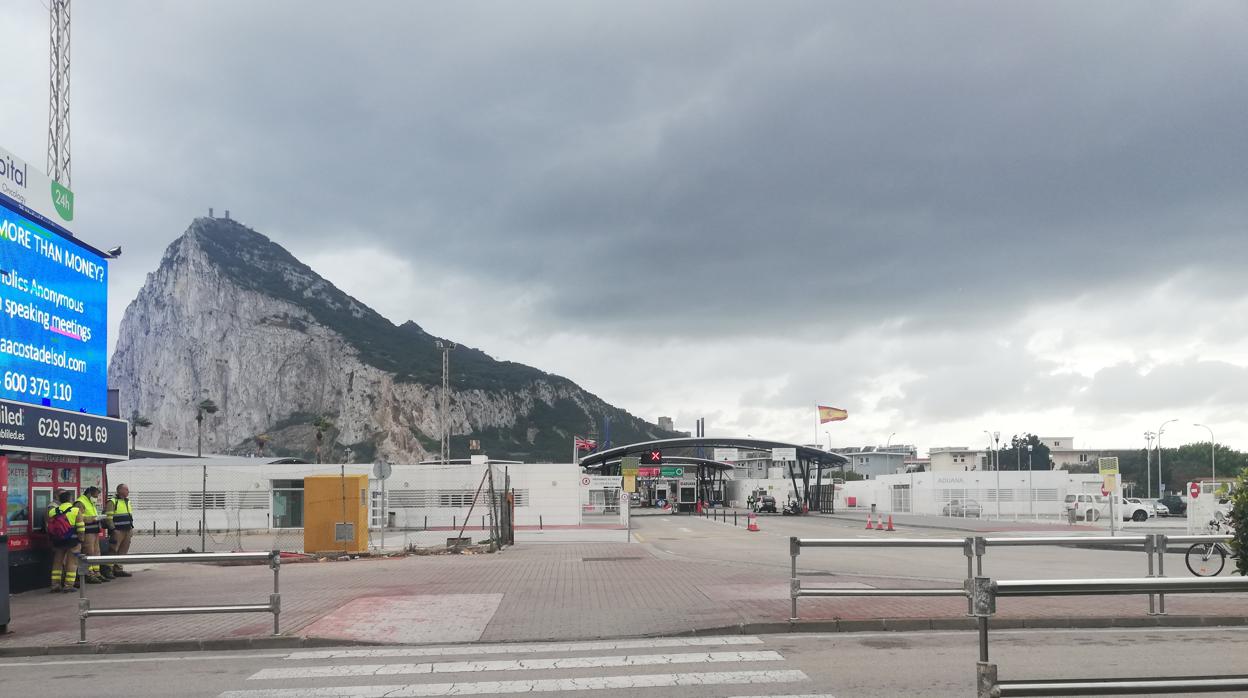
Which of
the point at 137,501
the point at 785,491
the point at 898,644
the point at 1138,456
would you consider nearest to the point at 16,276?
the point at 898,644

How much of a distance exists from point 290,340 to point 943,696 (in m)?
186

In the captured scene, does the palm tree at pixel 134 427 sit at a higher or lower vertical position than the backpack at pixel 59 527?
higher

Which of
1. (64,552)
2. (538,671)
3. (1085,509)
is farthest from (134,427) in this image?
(538,671)

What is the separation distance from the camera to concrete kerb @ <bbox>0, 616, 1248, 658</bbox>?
11.3 m

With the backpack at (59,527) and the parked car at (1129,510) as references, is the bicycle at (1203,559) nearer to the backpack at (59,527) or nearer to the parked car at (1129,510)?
the backpack at (59,527)

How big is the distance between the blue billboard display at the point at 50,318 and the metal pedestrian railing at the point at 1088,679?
15908 mm

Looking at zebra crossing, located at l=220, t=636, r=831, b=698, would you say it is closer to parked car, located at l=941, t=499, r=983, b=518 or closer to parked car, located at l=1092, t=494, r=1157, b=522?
parked car, located at l=1092, t=494, r=1157, b=522

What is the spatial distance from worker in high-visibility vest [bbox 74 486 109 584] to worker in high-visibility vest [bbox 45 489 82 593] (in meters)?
0.14

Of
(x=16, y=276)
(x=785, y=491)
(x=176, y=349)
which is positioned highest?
(x=176, y=349)

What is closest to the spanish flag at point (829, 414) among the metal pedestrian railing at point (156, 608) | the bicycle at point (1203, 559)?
the bicycle at point (1203, 559)

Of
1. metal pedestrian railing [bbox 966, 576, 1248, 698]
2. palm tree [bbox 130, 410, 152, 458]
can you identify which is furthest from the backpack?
palm tree [bbox 130, 410, 152, 458]

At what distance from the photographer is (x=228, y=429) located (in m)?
178

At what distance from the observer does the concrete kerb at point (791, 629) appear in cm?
1133

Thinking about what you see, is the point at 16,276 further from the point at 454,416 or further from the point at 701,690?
the point at 454,416
